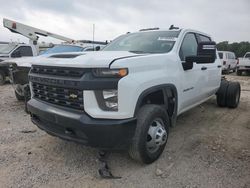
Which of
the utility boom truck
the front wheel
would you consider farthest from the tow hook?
the utility boom truck

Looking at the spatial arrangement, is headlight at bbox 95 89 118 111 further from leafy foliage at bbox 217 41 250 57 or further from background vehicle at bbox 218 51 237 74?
leafy foliage at bbox 217 41 250 57

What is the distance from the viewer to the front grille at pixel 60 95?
2967mm

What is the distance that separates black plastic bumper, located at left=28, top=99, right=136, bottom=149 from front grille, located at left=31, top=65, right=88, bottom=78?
17.1 inches

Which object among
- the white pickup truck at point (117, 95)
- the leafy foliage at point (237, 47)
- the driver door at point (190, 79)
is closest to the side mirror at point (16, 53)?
the white pickup truck at point (117, 95)

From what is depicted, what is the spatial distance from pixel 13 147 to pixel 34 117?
2.64 ft

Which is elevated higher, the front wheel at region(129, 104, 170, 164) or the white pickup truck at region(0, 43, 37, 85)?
the white pickup truck at region(0, 43, 37, 85)

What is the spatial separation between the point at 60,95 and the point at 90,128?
2.20 feet

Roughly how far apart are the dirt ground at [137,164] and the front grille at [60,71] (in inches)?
49.9

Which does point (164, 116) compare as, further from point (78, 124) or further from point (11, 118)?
point (11, 118)

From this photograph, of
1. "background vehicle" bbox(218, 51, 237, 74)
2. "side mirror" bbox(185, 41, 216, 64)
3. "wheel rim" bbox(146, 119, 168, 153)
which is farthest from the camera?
"background vehicle" bbox(218, 51, 237, 74)

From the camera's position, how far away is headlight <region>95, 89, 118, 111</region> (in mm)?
2844

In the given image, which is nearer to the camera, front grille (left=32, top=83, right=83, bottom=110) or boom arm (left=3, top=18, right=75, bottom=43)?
front grille (left=32, top=83, right=83, bottom=110)

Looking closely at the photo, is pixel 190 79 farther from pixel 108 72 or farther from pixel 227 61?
pixel 227 61

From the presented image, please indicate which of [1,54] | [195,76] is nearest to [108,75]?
[195,76]
